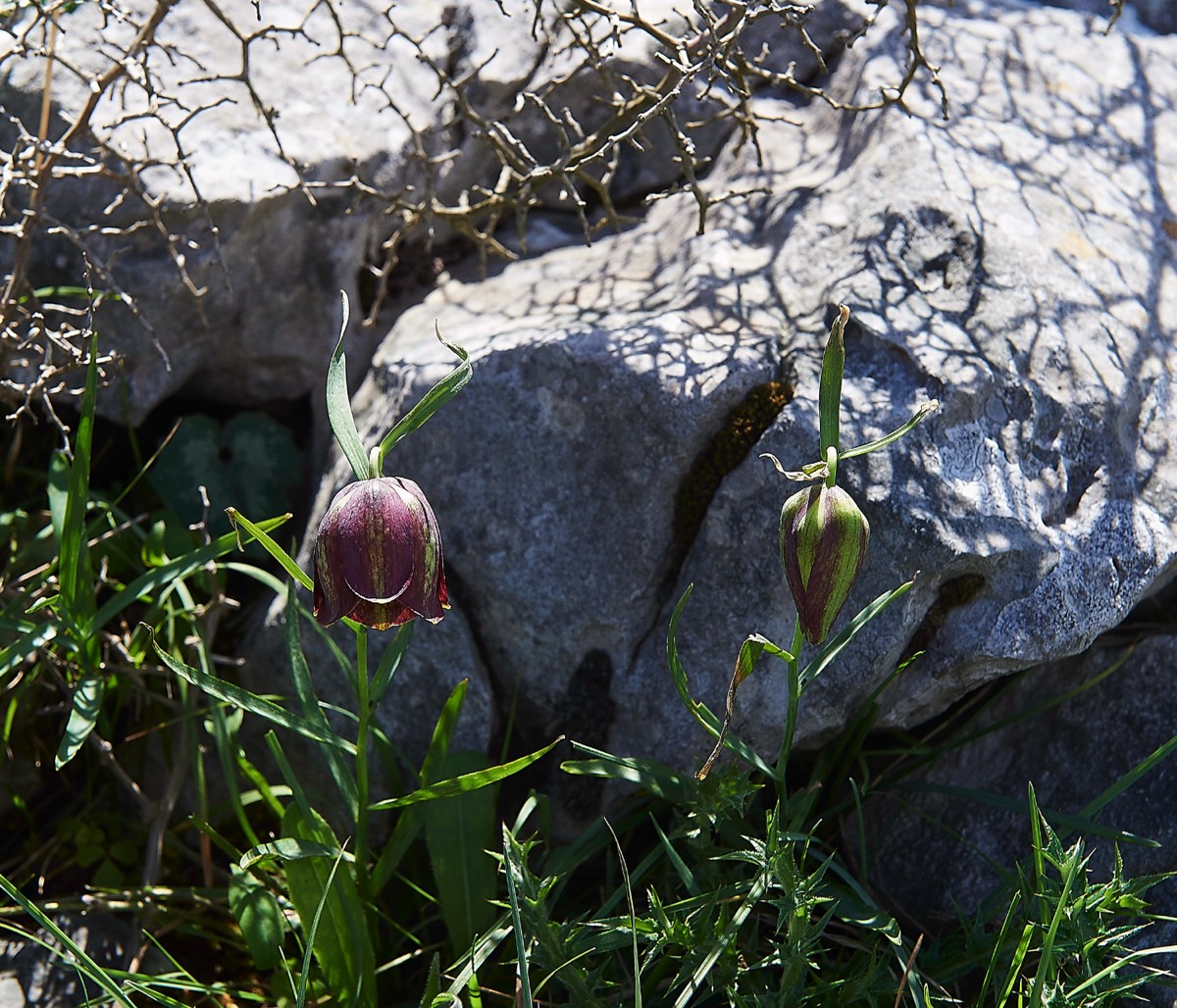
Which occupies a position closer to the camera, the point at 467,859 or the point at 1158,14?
the point at 467,859

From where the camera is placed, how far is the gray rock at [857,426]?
1.72m

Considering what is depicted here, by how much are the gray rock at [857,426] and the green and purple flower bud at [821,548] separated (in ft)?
1.15

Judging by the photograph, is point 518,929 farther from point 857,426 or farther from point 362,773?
point 857,426

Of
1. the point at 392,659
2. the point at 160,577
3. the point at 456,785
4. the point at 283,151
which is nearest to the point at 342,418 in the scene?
the point at 392,659

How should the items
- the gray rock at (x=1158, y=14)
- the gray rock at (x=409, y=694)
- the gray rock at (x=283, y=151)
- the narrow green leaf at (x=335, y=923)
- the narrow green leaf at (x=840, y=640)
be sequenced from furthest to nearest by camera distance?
the gray rock at (x=1158, y=14), the gray rock at (x=283, y=151), the gray rock at (x=409, y=694), the narrow green leaf at (x=335, y=923), the narrow green leaf at (x=840, y=640)

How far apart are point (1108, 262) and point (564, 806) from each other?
1.33 metres

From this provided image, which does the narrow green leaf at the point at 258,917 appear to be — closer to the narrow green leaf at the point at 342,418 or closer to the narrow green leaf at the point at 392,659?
the narrow green leaf at the point at 392,659

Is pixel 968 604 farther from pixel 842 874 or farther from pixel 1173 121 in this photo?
pixel 1173 121

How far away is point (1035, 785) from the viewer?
182 centimetres

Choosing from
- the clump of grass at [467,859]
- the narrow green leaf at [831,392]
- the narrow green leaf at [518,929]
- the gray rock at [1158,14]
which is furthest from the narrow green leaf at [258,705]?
the gray rock at [1158,14]

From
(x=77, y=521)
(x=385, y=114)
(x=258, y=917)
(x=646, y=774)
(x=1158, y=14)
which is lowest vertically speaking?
(x=258, y=917)

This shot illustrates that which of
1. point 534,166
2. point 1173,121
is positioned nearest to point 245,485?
point 534,166

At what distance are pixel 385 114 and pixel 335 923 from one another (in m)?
1.61

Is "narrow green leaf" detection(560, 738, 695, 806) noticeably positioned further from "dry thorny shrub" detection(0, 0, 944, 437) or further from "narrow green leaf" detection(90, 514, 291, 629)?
"dry thorny shrub" detection(0, 0, 944, 437)
